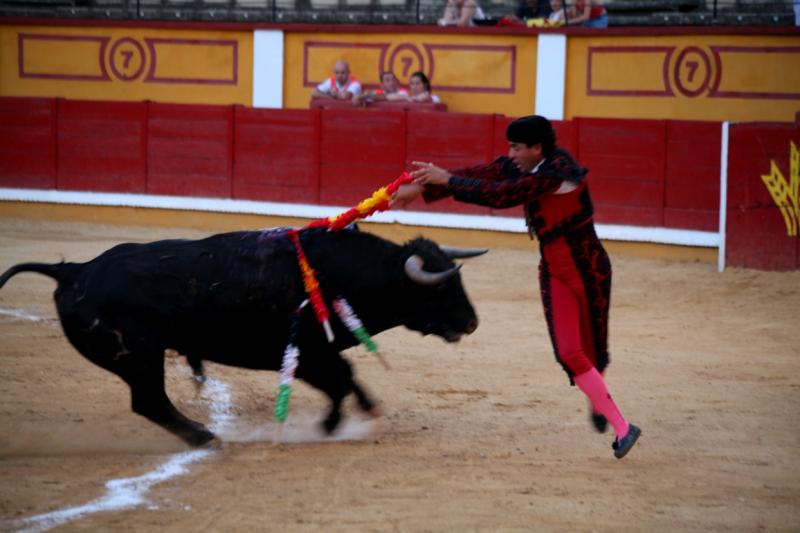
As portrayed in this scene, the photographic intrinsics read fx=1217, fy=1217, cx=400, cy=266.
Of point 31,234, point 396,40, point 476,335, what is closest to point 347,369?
point 476,335

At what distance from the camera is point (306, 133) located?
1078 centimetres

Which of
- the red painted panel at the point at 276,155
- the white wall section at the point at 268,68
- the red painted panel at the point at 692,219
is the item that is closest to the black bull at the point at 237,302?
the red painted panel at the point at 692,219

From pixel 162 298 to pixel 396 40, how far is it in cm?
750

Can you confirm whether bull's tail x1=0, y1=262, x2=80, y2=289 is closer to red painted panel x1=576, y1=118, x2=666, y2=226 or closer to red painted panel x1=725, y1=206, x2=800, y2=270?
red painted panel x1=725, y1=206, x2=800, y2=270

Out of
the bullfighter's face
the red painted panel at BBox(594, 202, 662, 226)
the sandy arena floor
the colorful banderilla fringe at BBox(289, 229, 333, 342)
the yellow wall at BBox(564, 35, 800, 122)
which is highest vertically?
the yellow wall at BBox(564, 35, 800, 122)

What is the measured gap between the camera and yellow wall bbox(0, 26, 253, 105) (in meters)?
12.1

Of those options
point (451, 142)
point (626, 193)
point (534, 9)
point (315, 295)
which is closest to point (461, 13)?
point (534, 9)

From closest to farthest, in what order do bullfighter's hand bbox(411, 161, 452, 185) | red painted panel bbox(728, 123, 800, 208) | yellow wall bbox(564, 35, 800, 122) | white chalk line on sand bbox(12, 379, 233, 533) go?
1. white chalk line on sand bbox(12, 379, 233, 533)
2. bullfighter's hand bbox(411, 161, 452, 185)
3. red painted panel bbox(728, 123, 800, 208)
4. yellow wall bbox(564, 35, 800, 122)

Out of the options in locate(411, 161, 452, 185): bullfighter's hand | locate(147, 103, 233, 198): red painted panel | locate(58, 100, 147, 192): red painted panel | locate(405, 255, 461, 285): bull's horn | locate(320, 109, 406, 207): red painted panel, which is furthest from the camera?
locate(58, 100, 147, 192): red painted panel

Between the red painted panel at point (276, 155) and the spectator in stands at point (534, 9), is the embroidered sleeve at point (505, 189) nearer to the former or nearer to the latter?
the red painted panel at point (276, 155)

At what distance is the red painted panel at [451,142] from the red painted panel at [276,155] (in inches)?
37.0

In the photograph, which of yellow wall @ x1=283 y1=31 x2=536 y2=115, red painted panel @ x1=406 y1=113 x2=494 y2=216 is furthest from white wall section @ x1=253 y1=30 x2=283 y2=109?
red painted panel @ x1=406 y1=113 x2=494 y2=216

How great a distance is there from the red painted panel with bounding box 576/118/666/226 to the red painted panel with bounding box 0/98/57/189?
5097 millimetres

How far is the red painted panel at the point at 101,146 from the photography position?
1138 centimetres
